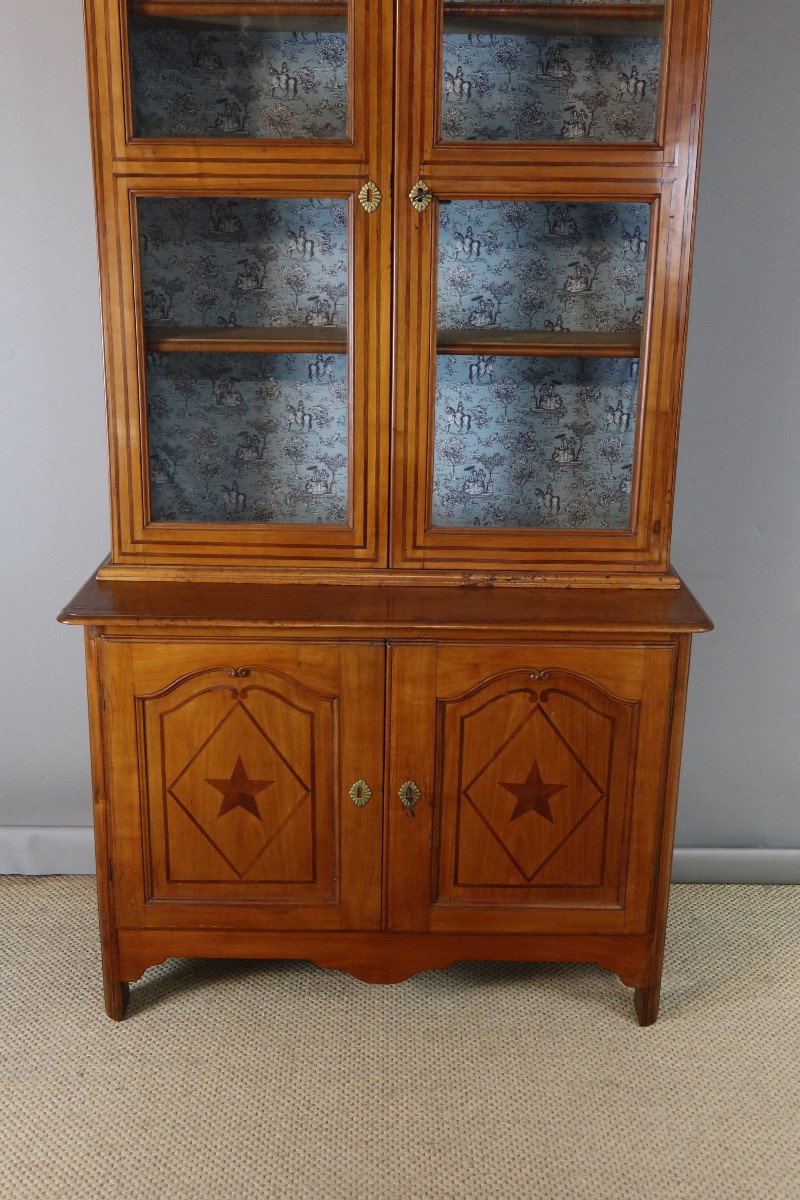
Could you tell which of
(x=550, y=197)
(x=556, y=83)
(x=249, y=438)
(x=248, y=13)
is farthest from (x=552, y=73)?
(x=249, y=438)

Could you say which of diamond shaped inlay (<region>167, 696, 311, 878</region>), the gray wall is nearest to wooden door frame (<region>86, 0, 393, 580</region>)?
diamond shaped inlay (<region>167, 696, 311, 878</region>)

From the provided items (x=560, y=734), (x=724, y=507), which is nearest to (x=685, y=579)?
(x=724, y=507)

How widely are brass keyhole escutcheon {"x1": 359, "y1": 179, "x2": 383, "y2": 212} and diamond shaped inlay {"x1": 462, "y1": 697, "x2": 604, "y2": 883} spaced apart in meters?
0.74

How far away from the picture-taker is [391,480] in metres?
1.68

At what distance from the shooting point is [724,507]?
6.66 ft

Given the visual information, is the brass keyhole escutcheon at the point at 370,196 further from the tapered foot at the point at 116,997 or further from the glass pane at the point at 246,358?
the tapered foot at the point at 116,997

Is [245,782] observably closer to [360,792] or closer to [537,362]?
[360,792]

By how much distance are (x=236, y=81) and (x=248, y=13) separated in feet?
0.30

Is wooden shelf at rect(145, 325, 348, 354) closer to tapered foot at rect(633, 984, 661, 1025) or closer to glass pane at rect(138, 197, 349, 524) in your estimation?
glass pane at rect(138, 197, 349, 524)

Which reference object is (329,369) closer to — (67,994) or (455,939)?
(455,939)

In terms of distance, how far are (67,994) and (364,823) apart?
1.90 feet

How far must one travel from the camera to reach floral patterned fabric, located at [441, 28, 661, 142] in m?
1.56

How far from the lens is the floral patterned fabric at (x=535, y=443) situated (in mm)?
1674

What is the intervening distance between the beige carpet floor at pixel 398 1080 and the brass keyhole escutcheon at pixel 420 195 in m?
1.21
